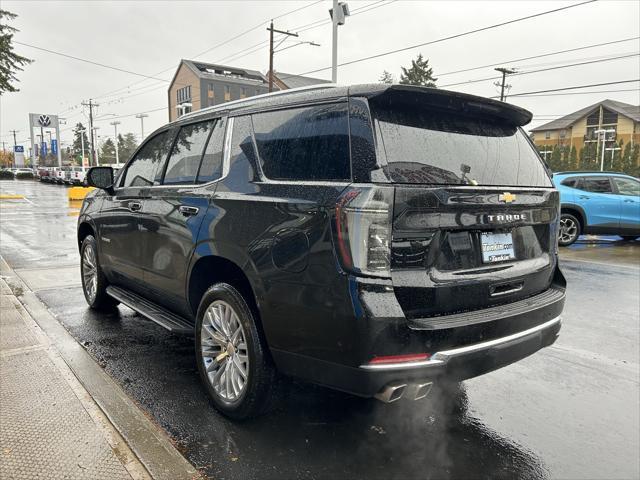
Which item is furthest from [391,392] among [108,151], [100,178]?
[108,151]

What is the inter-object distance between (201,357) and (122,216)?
1.82 m

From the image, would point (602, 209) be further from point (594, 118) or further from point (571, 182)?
point (594, 118)

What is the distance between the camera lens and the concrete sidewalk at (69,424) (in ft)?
8.16

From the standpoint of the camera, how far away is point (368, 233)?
2.22 meters

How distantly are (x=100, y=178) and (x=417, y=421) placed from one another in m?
3.74

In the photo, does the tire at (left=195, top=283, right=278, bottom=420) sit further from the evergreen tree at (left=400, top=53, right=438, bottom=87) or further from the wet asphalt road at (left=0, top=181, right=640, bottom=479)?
the evergreen tree at (left=400, top=53, right=438, bottom=87)

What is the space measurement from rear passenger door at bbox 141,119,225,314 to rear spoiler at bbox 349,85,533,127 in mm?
1238

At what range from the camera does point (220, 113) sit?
3459 millimetres

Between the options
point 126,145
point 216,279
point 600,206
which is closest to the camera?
point 216,279

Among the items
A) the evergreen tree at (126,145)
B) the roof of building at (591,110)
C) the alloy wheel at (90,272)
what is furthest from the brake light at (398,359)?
the evergreen tree at (126,145)

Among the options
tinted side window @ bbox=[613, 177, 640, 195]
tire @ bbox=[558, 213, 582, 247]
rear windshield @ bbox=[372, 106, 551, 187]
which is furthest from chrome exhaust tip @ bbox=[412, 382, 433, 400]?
tinted side window @ bbox=[613, 177, 640, 195]

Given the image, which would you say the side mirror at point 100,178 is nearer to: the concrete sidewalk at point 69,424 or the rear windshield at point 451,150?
the concrete sidewalk at point 69,424

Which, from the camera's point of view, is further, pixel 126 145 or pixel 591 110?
pixel 126 145

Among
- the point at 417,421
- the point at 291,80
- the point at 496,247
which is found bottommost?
the point at 417,421
